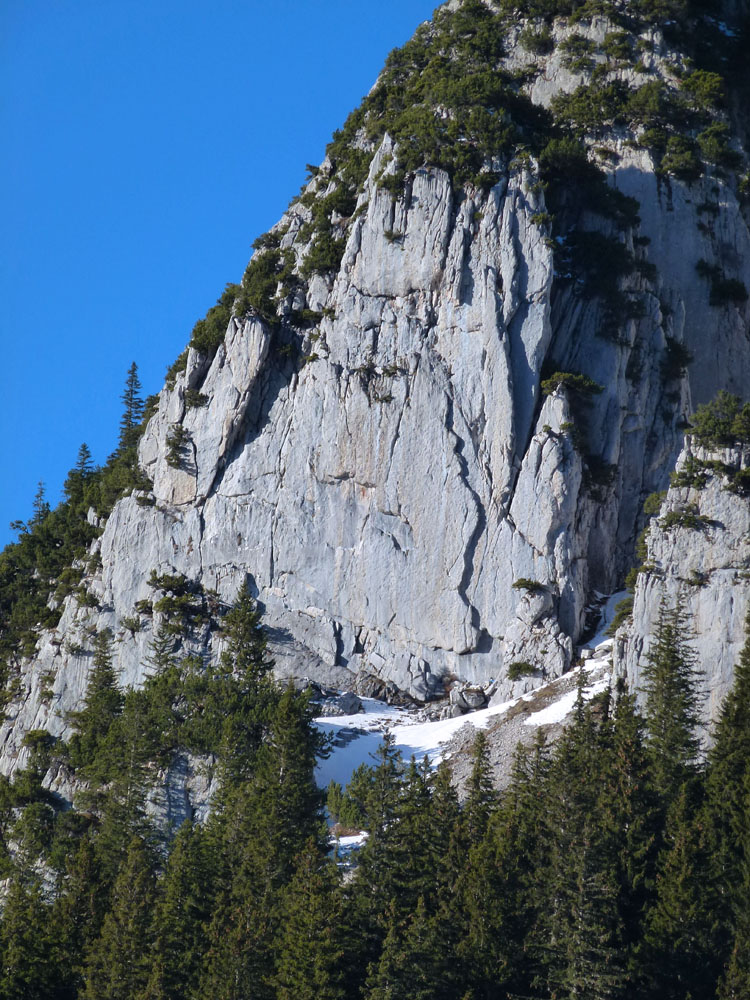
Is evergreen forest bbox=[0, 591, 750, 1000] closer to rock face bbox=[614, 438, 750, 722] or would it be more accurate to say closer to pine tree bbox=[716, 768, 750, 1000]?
pine tree bbox=[716, 768, 750, 1000]

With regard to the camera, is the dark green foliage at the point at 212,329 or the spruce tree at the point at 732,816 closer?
the spruce tree at the point at 732,816

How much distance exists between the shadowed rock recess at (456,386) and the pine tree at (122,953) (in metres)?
30.1

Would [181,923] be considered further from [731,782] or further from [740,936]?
[731,782]

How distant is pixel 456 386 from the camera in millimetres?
81188

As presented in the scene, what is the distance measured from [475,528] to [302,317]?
66.8 feet

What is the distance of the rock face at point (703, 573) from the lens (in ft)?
209

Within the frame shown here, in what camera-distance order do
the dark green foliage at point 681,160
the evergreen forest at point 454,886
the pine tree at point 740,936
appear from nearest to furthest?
the pine tree at point 740,936 → the evergreen forest at point 454,886 → the dark green foliage at point 681,160

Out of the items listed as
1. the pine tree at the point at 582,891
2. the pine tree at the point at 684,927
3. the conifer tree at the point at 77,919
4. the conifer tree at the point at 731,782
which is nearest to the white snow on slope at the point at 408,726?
the conifer tree at the point at 731,782

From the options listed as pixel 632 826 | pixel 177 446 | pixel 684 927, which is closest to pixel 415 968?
pixel 684 927

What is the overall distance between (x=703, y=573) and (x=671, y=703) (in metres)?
8.66

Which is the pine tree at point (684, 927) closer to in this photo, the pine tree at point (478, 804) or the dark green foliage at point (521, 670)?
the pine tree at point (478, 804)

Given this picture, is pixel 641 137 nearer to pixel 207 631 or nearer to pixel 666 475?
pixel 666 475

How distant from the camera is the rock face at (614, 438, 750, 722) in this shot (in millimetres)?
63812

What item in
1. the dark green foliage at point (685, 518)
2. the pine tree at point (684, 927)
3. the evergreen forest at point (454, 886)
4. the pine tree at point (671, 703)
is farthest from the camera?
the dark green foliage at point (685, 518)
